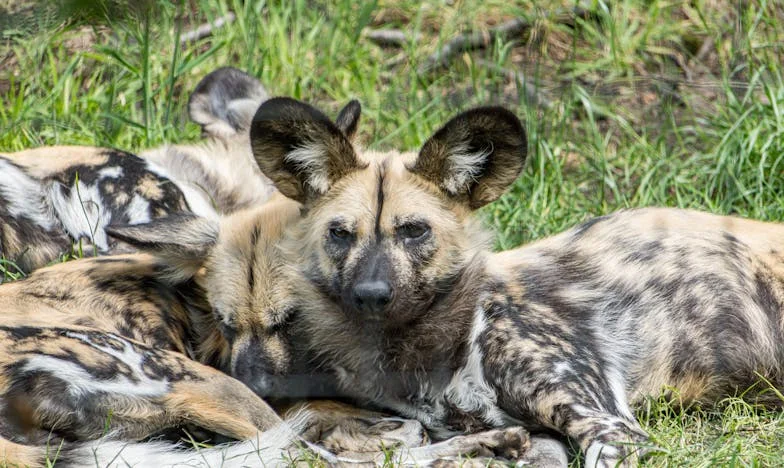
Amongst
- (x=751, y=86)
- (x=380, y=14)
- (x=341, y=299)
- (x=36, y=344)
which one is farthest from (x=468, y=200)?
(x=380, y=14)

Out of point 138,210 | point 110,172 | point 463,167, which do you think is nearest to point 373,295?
point 463,167

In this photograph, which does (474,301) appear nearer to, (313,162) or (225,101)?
(313,162)

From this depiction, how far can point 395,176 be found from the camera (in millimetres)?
3207

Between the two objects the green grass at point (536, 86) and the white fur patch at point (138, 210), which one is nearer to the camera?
the white fur patch at point (138, 210)

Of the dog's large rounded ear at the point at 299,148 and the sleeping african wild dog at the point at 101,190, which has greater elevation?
the dog's large rounded ear at the point at 299,148

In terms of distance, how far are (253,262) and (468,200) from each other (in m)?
0.67

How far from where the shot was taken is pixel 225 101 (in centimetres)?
492

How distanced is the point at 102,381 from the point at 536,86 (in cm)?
278

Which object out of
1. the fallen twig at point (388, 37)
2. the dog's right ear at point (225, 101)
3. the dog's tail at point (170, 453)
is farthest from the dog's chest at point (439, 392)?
the fallen twig at point (388, 37)

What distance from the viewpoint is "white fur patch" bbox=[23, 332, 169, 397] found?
8.71 feet

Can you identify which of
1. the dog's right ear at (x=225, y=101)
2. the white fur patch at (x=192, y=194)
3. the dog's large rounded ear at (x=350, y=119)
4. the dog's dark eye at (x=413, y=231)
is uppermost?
the dog's large rounded ear at (x=350, y=119)

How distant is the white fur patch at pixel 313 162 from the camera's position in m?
3.22

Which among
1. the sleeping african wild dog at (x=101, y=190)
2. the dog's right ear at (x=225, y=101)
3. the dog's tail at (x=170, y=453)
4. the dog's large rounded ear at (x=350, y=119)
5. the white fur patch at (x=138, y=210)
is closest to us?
the dog's tail at (x=170, y=453)

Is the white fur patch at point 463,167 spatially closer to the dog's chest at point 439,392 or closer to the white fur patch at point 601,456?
the dog's chest at point 439,392
